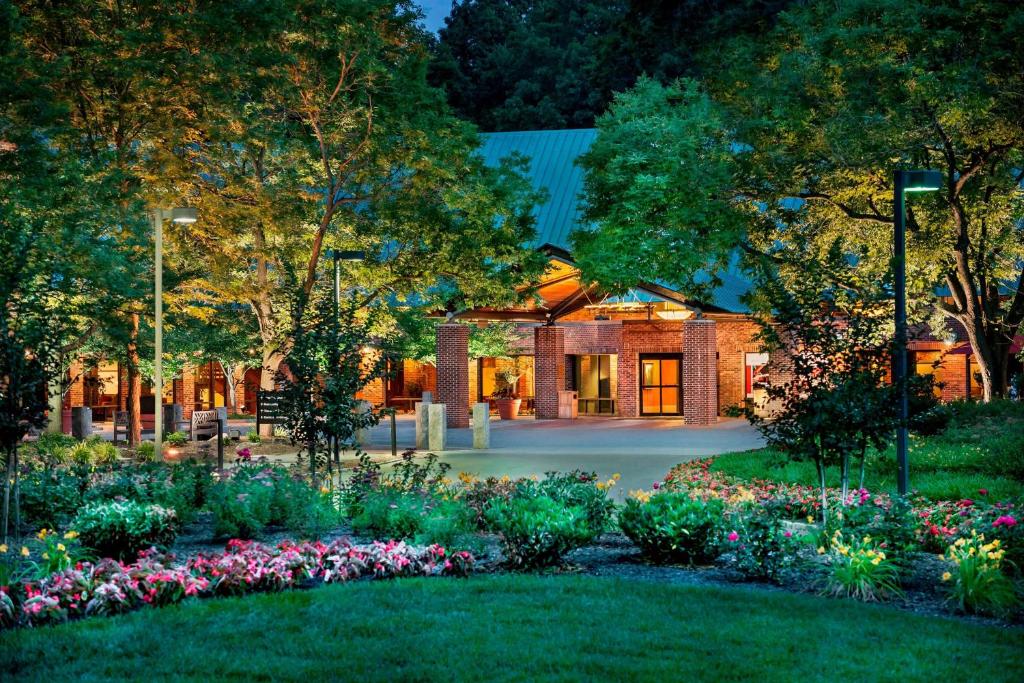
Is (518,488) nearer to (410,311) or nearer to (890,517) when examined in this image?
(890,517)

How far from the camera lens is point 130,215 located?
89.1ft

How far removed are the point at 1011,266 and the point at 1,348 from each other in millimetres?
→ 23144

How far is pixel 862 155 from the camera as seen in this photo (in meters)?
23.7

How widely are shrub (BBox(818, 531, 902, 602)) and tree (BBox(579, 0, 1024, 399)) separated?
13862 millimetres

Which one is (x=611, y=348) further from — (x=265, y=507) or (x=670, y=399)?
(x=265, y=507)

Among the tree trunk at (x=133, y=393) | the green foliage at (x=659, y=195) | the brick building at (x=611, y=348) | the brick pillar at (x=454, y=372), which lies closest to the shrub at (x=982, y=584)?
the green foliage at (x=659, y=195)

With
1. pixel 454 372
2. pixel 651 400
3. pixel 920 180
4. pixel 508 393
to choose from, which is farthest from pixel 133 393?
pixel 651 400

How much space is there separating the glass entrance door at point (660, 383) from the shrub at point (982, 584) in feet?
117

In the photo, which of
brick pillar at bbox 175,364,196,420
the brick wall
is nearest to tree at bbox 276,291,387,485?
the brick wall

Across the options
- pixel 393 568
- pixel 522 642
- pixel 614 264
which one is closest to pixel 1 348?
pixel 393 568

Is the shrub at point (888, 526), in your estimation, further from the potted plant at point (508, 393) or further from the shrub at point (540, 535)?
the potted plant at point (508, 393)

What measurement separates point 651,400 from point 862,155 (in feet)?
74.2

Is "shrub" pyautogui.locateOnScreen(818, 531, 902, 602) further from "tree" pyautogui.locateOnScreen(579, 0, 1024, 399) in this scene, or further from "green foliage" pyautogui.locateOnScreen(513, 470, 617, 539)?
"tree" pyautogui.locateOnScreen(579, 0, 1024, 399)

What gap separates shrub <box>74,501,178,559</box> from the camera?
440 inches
